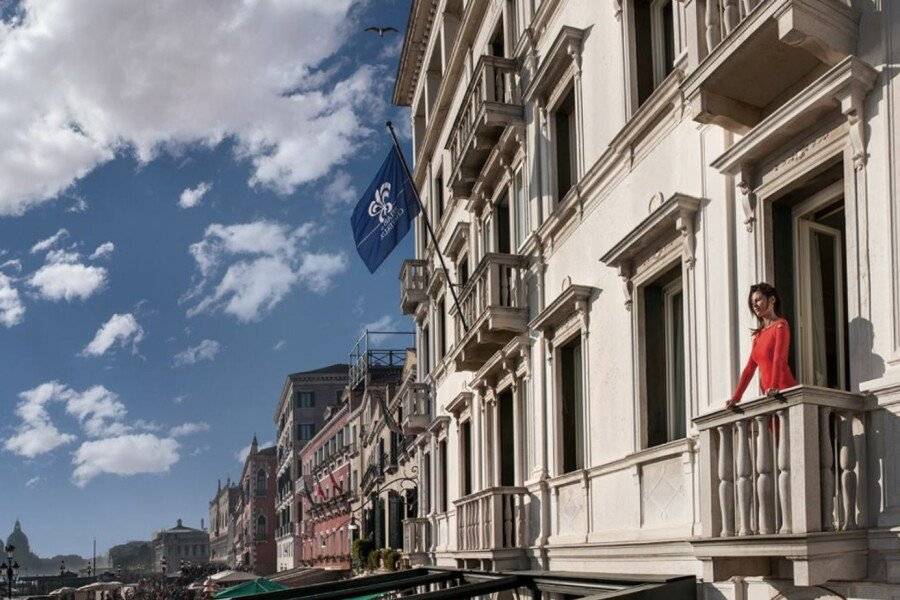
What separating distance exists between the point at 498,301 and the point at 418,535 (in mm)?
11713

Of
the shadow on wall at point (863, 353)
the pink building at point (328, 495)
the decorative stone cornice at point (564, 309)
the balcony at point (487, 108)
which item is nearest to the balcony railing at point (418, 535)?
the balcony at point (487, 108)

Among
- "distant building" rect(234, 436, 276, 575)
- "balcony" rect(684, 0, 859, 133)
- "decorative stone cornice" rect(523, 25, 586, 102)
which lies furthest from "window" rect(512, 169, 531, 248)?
"distant building" rect(234, 436, 276, 575)

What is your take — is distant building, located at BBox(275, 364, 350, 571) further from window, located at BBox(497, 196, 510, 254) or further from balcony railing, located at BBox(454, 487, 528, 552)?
balcony railing, located at BBox(454, 487, 528, 552)

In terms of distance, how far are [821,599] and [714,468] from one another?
1134mm

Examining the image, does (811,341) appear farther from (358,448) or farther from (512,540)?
(358,448)

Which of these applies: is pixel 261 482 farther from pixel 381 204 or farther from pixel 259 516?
pixel 381 204

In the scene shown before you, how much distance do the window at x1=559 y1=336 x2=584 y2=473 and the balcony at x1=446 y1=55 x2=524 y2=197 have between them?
13.0 feet

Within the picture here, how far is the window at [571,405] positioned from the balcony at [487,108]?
395 cm

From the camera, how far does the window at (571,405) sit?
14641 mm

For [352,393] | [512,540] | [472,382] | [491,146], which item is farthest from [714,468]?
[352,393]

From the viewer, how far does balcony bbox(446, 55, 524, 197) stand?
1723 cm

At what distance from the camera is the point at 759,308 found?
8.42 m

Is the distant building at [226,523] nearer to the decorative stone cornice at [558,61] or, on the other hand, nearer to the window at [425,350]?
the window at [425,350]

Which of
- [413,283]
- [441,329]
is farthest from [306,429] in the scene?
[441,329]
